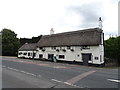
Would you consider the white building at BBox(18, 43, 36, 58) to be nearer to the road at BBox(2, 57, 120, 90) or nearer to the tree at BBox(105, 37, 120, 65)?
the tree at BBox(105, 37, 120, 65)

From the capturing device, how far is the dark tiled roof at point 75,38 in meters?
28.5

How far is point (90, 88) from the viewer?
9.08m

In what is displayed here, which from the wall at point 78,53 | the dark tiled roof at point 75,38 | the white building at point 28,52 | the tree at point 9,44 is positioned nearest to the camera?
the wall at point 78,53

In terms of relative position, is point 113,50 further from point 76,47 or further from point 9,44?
point 9,44

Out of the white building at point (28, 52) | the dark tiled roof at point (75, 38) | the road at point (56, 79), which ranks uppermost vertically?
the dark tiled roof at point (75, 38)

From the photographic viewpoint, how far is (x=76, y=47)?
99.1 feet

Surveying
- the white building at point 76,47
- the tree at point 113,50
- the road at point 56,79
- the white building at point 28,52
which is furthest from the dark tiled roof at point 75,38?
the road at point 56,79

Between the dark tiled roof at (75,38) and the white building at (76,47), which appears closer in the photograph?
the white building at (76,47)

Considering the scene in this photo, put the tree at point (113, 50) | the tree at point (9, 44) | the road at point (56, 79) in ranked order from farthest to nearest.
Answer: the tree at point (9, 44) < the tree at point (113, 50) < the road at point (56, 79)

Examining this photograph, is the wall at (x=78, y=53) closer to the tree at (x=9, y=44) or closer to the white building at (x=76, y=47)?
the white building at (x=76, y=47)

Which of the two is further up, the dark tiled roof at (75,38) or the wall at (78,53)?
the dark tiled roof at (75,38)

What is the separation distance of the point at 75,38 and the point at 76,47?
9.70 feet

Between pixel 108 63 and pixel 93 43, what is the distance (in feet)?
20.7

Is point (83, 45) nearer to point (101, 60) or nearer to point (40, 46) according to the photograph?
point (101, 60)
